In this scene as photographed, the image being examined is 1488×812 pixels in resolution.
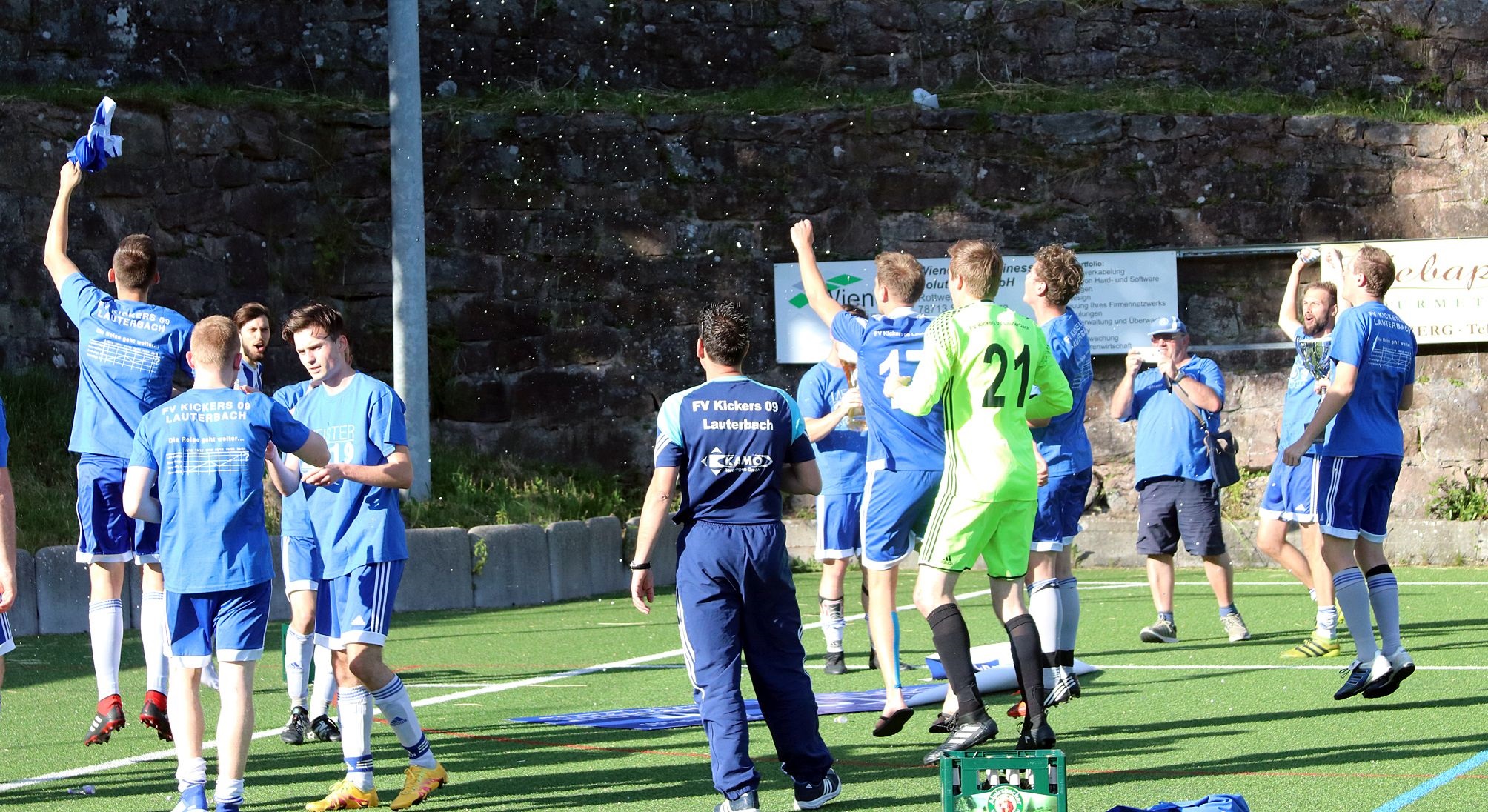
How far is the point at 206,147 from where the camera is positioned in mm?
15477

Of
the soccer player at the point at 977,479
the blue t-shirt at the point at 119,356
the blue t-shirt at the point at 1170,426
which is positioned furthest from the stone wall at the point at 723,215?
the soccer player at the point at 977,479

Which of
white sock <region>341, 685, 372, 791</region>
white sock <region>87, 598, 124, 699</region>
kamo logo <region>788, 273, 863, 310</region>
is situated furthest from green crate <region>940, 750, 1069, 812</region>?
kamo logo <region>788, 273, 863, 310</region>

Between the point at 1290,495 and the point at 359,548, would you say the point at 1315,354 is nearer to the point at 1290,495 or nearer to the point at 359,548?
the point at 1290,495

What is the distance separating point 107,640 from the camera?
24.7 feet

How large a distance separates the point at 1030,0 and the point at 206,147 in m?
8.54

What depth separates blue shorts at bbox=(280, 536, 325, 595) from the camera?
277 inches

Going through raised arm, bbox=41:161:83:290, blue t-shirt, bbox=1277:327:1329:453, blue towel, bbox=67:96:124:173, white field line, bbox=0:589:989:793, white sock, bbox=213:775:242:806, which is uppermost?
→ blue towel, bbox=67:96:124:173

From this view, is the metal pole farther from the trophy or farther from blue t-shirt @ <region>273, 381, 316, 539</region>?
the trophy

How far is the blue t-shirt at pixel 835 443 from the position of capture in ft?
30.9

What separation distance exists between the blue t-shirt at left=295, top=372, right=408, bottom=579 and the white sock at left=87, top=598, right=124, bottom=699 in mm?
1832

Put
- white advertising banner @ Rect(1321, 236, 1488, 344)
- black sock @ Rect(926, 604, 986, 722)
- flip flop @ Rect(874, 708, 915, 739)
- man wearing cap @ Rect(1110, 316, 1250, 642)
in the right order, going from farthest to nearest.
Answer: white advertising banner @ Rect(1321, 236, 1488, 344) < man wearing cap @ Rect(1110, 316, 1250, 642) < flip flop @ Rect(874, 708, 915, 739) < black sock @ Rect(926, 604, 986, 722)

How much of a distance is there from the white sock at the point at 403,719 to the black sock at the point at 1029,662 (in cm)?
220

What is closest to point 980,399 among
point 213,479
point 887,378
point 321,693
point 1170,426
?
point 887,378

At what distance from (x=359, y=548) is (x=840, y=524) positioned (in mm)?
3926
